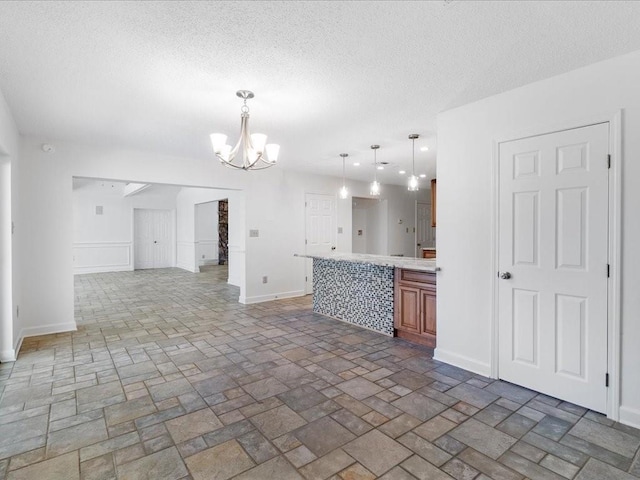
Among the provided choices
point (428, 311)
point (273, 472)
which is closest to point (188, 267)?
point (428, 311)

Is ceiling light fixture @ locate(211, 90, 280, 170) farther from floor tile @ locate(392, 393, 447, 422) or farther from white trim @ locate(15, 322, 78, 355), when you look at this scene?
white trim @ locate(15, 322, 78, 355)

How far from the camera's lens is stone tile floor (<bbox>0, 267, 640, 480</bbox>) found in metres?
1.81

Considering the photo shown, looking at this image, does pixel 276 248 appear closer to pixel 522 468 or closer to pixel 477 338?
pixel 477 338

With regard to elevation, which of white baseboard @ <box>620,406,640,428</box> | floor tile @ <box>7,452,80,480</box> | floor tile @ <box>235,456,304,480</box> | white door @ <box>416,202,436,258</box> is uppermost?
white door @ <box>416,202,436,258</box>

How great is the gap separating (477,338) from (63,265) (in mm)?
4882

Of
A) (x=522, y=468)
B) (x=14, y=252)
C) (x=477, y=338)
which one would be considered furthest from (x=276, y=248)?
(x=522, y=468)

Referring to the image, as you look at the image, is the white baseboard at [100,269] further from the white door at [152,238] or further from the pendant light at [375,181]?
the pendant light at [375,181]

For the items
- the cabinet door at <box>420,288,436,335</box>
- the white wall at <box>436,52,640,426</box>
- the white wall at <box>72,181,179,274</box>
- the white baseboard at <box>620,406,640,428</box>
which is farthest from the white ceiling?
the white wall at <box>72,181,179,274</box>

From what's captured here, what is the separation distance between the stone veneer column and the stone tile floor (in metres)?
0.19

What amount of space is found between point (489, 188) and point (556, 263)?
783mm

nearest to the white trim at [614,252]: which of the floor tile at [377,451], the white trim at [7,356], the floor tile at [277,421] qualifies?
the floor tile at [377,451]

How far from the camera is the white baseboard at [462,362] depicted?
2940mm

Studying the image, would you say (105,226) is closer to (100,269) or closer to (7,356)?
(100,269)

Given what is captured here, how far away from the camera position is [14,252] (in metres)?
3.54
